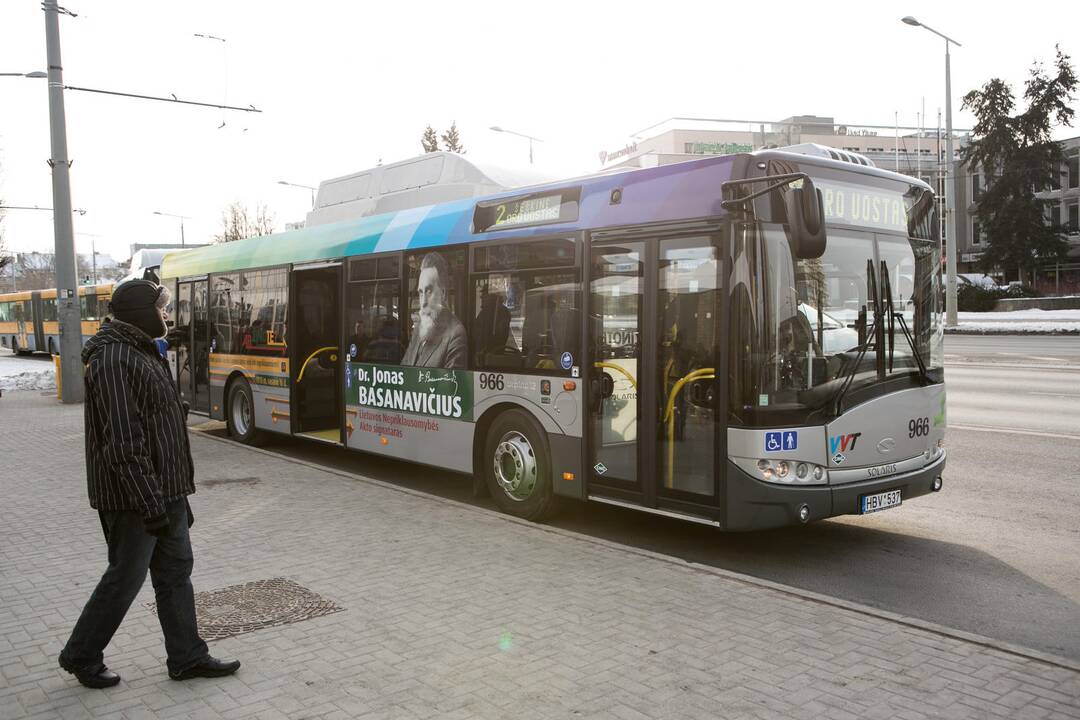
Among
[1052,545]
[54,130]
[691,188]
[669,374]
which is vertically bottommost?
[1052,545]

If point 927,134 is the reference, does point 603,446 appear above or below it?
below

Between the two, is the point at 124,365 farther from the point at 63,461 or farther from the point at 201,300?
the point at 201,300

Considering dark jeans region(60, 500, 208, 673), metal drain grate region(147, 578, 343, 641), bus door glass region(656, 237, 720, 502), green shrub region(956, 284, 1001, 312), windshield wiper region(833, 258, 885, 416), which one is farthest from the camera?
green shrub region(956, 284, 1001, 312)

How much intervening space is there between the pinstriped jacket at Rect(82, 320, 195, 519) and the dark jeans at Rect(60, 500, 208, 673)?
6.1 inches

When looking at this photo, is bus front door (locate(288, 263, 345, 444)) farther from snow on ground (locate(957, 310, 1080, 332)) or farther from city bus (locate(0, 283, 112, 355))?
city bus (locate(0, 283, 112, 355))

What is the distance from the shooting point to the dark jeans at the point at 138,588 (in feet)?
14.2

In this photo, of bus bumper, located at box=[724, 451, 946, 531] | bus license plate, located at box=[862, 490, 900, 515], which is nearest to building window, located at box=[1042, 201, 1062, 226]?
bus license plate, located at box=[862, 490, 900, 515]

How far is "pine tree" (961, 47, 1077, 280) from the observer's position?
2231 inches

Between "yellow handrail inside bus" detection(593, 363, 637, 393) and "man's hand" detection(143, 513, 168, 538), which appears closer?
"man's hand" detection(143, 513, 168, 538)

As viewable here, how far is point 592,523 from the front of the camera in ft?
26.9

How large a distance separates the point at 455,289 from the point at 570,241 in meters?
1.68

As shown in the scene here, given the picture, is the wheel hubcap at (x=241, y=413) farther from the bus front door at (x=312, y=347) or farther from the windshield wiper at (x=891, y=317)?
the windshield wiper at (x=891, y=317)

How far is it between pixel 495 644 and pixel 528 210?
4327mm

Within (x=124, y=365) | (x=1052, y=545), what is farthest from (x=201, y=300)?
(x=1052, y=545)
